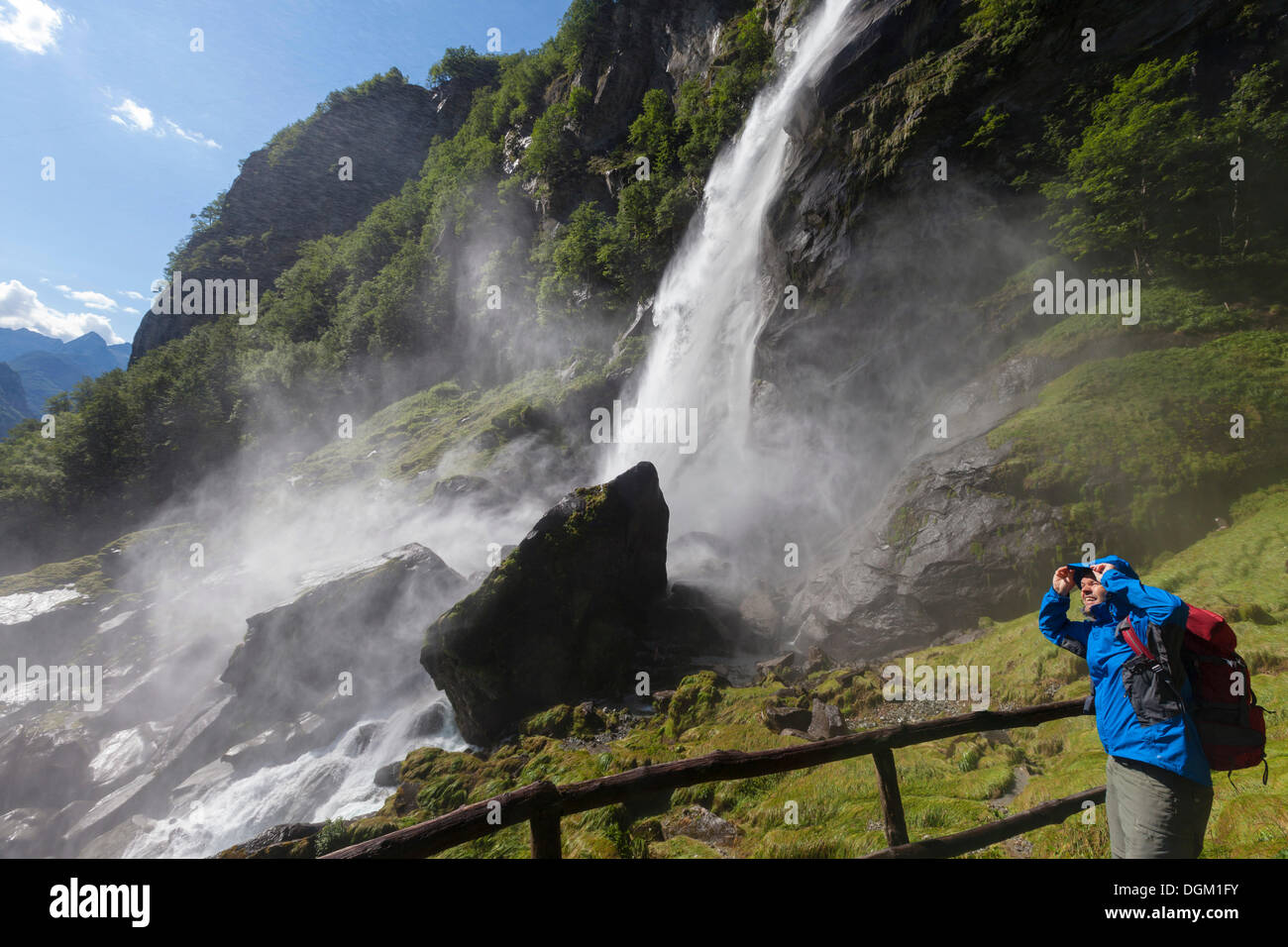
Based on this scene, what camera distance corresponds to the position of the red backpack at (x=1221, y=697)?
3.47 metres

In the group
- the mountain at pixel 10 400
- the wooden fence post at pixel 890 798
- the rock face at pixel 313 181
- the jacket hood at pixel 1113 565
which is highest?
the rock face at pixel 313 181

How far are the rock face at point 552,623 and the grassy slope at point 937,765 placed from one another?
2401 mm

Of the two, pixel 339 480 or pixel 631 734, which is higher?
pixel 339 480

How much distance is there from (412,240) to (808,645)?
224ft

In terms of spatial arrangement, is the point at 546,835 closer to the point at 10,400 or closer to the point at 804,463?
the point at 804,463

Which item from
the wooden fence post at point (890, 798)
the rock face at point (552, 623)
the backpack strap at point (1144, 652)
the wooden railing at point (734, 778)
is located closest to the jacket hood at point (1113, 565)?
the backpack strap at point (1144, 652)

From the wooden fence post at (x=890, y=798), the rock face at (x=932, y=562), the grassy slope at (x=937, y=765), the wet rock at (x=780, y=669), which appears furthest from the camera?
the wet rock at (x=780, y=669)

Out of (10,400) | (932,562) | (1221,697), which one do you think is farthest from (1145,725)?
(10,400)

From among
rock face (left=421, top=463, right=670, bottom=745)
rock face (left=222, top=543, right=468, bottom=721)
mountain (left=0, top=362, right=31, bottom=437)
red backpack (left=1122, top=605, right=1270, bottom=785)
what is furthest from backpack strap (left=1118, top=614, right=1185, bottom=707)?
mountain (left=0, top=362, right=31, bottom=437)

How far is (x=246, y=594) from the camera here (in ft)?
101

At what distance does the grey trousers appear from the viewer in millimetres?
3484

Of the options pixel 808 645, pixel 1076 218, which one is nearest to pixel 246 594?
Result: pixel 808 645

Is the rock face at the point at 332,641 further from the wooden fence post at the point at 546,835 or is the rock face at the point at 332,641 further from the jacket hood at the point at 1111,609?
the jacket hood at the point at 1111,609
